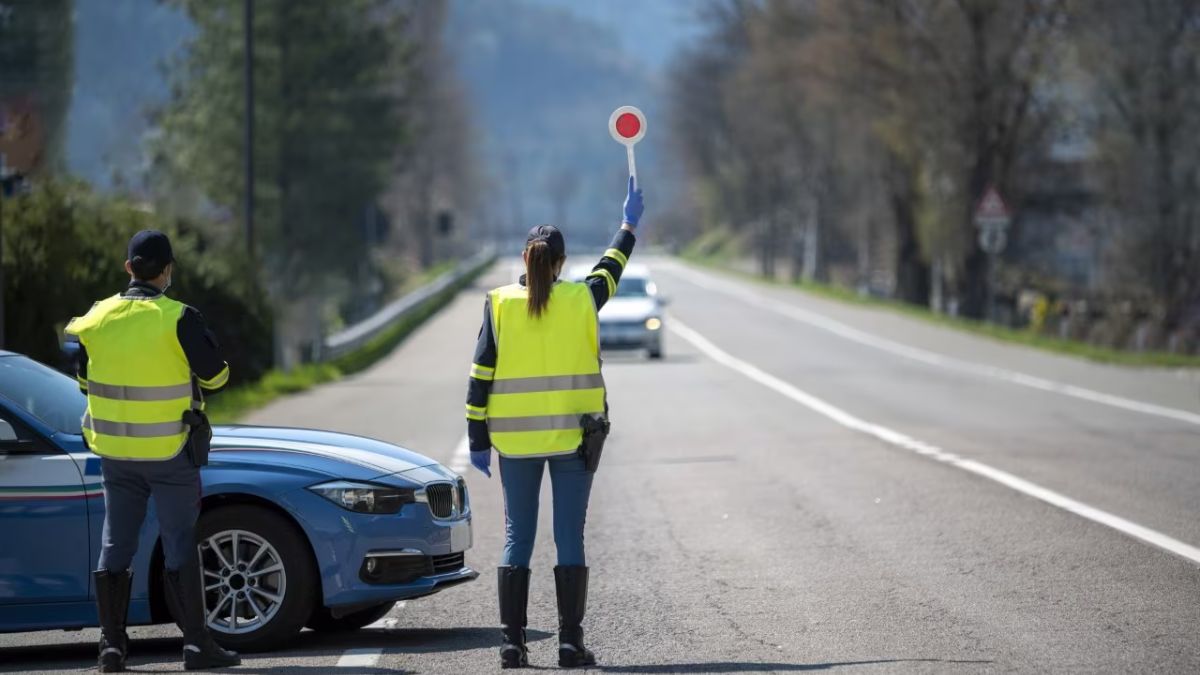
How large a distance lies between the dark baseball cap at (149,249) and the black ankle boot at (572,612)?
6.80ft

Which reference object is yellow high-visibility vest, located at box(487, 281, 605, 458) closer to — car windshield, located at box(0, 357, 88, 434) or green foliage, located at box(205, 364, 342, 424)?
car windshield, located at box(0, 357, 88, 434)

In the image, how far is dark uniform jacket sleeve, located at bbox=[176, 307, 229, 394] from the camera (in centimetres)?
830

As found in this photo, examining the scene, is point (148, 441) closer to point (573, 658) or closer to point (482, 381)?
point (482, 381)

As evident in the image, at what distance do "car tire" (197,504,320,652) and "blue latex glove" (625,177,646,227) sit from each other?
198cm

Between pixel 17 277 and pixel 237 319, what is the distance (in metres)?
9.10

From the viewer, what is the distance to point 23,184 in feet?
75.1

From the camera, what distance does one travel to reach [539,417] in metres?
8.18

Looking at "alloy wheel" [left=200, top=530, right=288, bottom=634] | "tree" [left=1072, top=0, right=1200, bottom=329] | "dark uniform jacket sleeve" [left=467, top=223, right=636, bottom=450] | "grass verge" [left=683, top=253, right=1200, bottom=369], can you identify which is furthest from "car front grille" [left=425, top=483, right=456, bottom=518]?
"tree" [left=1072, top=0, right=1200, bottom=329]

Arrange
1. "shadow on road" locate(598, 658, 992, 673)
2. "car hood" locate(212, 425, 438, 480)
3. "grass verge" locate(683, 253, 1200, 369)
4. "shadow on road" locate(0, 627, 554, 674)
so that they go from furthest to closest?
"grass verge" locate(683, 253, 1200, 369), "car hood" locate(212, 425, 438, 480), "shadow on road" locate(0, 627, 554, 674), "shadow on road" locate(598, 658, 992, 673)

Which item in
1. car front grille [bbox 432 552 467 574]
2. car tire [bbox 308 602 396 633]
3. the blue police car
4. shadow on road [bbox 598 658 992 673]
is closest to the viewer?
shadow on road [bbox 598 658 992 673]

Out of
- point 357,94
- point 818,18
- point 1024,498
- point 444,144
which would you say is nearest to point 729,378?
point 1024,498

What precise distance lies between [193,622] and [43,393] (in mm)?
1707

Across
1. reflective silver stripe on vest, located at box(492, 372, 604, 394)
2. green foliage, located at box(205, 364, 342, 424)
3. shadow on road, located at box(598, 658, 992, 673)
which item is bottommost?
green foliage, located at box(205, 364, 342, 424)

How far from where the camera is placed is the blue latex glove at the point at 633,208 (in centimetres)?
877
